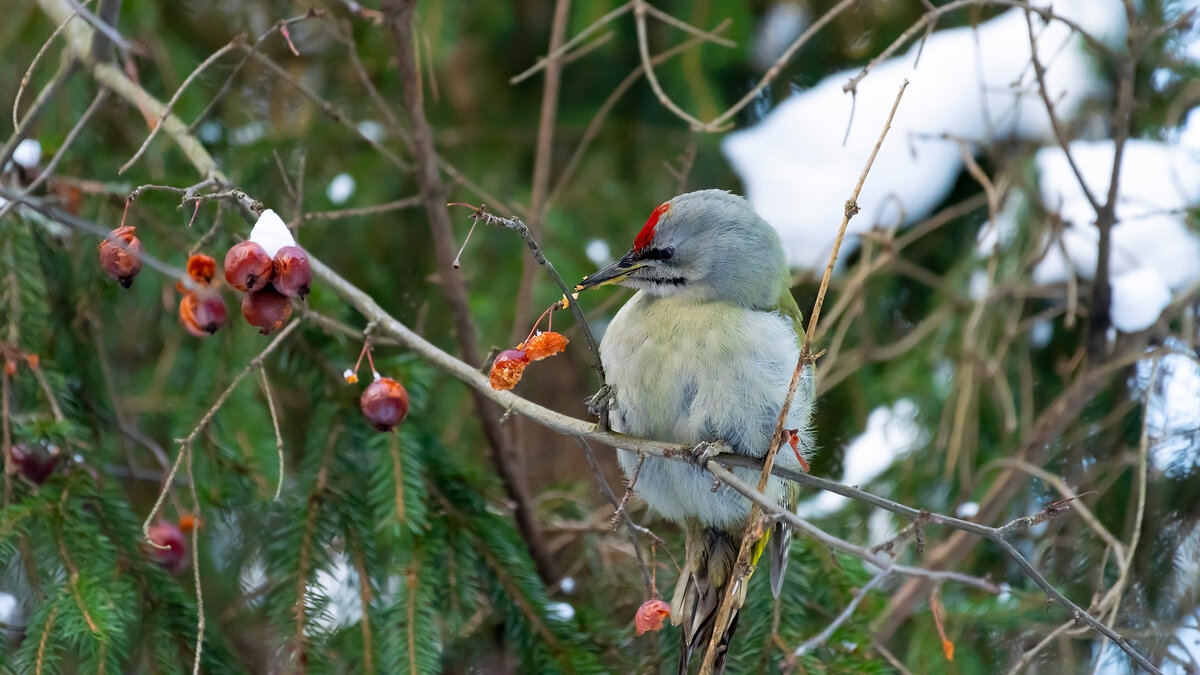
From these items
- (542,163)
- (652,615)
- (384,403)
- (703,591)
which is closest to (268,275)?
(384,403)

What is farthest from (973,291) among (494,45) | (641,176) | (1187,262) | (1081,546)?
(494,45)

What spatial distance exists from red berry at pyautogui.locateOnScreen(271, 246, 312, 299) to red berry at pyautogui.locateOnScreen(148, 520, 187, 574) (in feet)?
3.25

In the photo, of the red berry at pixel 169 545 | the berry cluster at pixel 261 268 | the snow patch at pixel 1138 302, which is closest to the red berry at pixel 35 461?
the red berry at pixel 169 545

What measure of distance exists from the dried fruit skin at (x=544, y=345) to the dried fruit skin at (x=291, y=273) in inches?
19.0

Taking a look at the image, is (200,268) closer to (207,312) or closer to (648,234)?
(207,312)

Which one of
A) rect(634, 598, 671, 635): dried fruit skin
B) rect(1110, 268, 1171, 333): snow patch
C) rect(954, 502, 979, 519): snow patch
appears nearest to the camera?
rect(634, 598, 671, 635): dried fruit skin

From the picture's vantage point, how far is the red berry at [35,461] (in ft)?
8.31

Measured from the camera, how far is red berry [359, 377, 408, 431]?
7.59 feet

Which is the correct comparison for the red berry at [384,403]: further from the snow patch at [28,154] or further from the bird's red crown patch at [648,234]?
the snow patch at [28,154]

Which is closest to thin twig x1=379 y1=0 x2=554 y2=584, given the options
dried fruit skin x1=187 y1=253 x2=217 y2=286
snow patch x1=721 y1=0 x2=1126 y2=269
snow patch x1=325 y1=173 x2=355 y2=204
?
dried fruit skin x1=187 y1=253 x2=217 y2=286

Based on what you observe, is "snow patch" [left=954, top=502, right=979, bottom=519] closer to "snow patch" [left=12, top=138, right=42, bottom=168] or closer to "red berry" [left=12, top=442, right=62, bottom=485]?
"red berry" [left=12, top=442, right=62, bottom=485]

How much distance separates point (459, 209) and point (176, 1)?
1505 mm

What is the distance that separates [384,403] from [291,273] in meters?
0.37

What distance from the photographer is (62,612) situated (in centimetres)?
229
